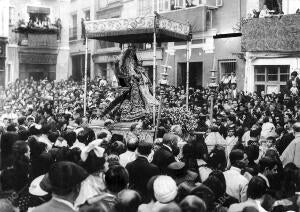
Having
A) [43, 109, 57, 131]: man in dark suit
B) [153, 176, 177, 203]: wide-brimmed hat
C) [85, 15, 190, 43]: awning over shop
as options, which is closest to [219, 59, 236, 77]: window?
[85, 15, 190, 43]: awning over shop

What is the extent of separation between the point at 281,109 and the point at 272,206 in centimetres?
925

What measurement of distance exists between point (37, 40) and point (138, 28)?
62.4 feet

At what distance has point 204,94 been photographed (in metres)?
17.5

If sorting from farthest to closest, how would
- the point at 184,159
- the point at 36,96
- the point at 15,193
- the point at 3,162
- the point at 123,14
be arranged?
the point at 123,14
the point at 36,96
the point at 3,162
the point at 184,159
the point at 15,193

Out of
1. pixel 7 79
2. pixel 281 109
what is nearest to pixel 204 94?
pixel 281 109

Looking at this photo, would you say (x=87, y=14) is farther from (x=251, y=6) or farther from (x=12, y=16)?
(x=251, y=6)

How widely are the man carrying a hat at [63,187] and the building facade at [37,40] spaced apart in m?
25.8

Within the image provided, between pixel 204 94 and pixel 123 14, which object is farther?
pixel 123 14

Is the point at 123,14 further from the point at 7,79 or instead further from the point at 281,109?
the point at 281,109

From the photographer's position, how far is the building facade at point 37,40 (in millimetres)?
29438

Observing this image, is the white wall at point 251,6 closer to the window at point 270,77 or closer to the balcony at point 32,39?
the window at point 270,77

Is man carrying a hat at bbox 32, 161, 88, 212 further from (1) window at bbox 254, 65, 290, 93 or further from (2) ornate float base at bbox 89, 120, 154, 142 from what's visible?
(1) window at bbox 254, 65, 290, 93

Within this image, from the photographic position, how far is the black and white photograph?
15.2ft

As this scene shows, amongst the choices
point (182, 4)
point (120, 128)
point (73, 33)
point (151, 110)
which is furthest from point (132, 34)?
point (73, 33)
